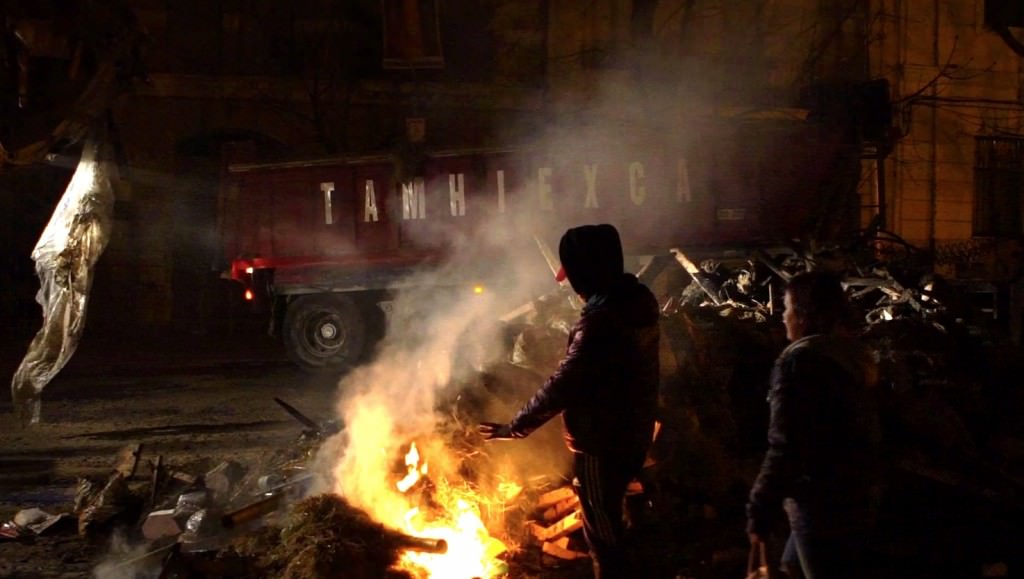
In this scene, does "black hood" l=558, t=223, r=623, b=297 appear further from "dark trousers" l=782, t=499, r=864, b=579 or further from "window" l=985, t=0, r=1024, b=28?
"window" l=985, t=0, r=1024, b=28

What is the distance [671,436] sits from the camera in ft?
16.3

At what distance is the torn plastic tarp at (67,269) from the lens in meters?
5.93

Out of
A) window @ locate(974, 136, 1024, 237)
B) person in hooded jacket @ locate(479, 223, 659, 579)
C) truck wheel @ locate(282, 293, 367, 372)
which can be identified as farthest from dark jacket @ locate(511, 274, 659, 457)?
window @ locate(974, 136, 1024, 237)

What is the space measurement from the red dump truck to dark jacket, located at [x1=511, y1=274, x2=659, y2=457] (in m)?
7.03

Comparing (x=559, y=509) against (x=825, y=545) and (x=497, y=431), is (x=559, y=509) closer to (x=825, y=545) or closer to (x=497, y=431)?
(x=497, y=431)

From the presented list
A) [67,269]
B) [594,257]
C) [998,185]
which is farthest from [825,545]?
[998,185]

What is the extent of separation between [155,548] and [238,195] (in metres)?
7.33

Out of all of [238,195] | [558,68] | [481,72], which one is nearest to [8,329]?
[238,195]

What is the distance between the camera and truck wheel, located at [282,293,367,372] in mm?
10938

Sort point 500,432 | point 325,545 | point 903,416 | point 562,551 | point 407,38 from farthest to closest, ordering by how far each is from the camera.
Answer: point 407,38 → point 903,416 → point 562,551 → point 325,545 → point 500,432

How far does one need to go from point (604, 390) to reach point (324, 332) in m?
8.30

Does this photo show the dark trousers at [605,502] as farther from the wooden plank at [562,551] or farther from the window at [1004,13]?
the window at [1004,13]

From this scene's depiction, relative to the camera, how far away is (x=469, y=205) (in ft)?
35.2

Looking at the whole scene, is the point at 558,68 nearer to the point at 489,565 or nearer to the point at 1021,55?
the point at 1021,55
